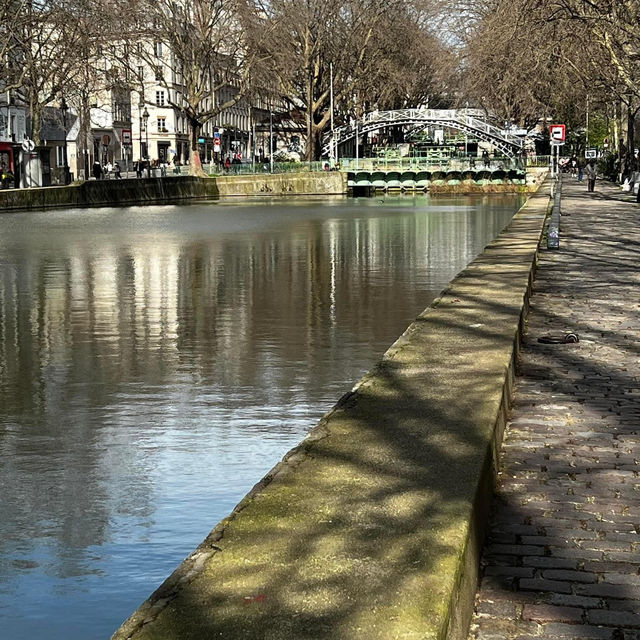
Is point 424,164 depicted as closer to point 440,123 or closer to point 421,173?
point 421,173

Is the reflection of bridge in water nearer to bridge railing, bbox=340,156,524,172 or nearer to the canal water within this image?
bridge railing, bbox=340,156,524,172

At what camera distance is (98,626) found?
5.54 meters

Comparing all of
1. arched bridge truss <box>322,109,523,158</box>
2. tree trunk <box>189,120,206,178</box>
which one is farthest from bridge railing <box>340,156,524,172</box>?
tree trunk <box>189,120,206,178</box>

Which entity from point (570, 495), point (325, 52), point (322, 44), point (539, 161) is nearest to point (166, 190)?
point (322, 44)

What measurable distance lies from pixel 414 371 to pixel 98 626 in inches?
129

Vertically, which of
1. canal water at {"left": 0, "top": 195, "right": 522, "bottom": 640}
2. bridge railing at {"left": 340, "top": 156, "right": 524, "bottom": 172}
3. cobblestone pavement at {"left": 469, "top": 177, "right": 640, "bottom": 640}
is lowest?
canal water at {"left": 0, "top": 195, "right": 522, "bottom": 640}

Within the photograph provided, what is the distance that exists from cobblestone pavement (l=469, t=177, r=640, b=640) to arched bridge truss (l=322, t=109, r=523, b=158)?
76914 millimetres

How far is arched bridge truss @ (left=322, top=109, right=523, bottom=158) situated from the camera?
88938 millimetres

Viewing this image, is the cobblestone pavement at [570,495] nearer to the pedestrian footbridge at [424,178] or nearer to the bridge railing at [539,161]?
the pedestrian footbridge at [424,178]

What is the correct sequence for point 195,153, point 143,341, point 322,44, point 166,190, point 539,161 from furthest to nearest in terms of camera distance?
point 539,161 < point 322,44 < point 195,153 < point 166,190 < point 143,341

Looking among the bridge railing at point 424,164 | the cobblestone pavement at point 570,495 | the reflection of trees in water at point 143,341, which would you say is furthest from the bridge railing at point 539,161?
the cobblestone pavement at point 570,495

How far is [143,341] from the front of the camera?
14.3 meters

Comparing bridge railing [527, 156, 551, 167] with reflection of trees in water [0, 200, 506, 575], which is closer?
reflection of trees in water [0, 200, 506, 575]

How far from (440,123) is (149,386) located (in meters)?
82.6
